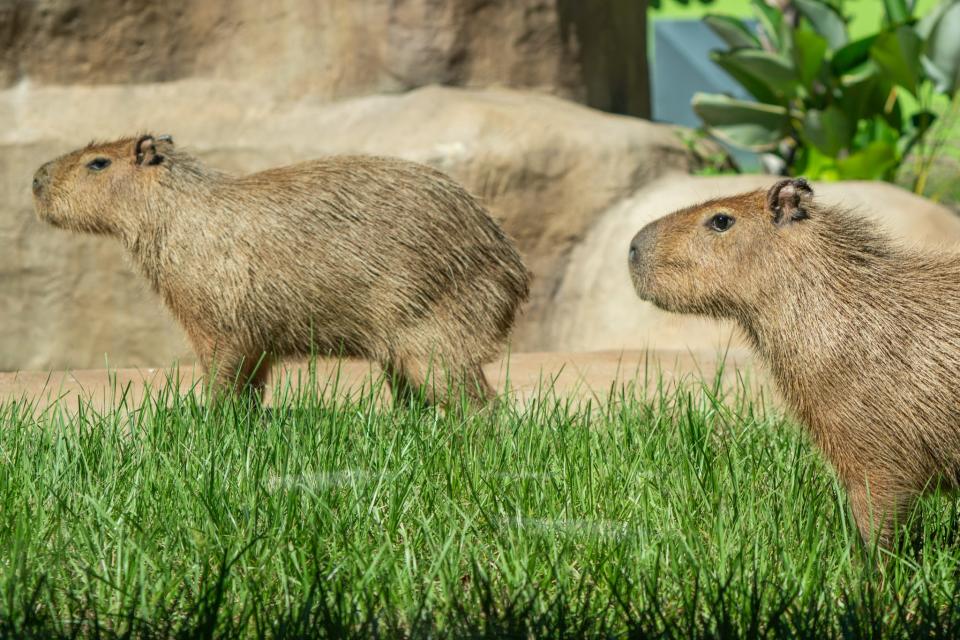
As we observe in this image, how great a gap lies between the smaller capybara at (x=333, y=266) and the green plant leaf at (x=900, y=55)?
4252 mm

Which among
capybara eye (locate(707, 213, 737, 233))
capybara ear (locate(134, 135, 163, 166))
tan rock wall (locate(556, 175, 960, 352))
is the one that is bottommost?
tan rock wall (locate(556, 175, 960, 352))

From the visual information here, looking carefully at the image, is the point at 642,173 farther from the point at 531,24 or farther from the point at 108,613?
the point at 108,613

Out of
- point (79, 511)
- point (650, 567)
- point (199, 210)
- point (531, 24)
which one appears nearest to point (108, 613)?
point (79, 511)

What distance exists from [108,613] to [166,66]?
18.5 feet

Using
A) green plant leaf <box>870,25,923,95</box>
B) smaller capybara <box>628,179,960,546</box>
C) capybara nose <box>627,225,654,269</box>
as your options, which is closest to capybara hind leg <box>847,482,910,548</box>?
smaller capybara <box>628,179,960,546</box>

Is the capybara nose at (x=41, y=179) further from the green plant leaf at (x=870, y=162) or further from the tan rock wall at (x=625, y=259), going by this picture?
the green plant leaf at (x=870, y=162)

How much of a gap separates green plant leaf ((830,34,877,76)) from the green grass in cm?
526

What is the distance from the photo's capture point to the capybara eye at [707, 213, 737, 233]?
3275 millimetres

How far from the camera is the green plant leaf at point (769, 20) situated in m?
8.36

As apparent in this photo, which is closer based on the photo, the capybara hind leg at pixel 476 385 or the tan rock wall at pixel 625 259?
the capybara hind leg at pixel 476 385

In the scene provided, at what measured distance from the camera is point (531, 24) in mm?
7430

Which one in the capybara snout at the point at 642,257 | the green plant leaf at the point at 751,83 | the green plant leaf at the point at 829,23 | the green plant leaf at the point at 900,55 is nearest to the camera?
the capybara snout at the point at 642,257

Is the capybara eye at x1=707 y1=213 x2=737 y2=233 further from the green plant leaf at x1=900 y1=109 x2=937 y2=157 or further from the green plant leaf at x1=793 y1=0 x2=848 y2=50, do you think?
the green plant leaf at x1=793 y1=0 x2=848 y2=50

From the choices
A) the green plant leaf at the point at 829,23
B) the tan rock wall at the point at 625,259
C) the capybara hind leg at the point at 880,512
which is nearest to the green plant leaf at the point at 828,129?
the green plant leaf at the point at 829,23
